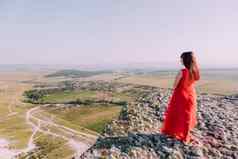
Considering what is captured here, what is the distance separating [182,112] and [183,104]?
0.34 metres

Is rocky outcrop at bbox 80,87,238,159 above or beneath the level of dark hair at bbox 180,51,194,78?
beneath

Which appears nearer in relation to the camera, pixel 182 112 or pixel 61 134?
pixel 182 112

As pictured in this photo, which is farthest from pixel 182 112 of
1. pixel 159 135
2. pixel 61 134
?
pixel 61 134

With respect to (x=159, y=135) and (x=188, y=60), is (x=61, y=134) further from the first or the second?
(x=188, y=60)

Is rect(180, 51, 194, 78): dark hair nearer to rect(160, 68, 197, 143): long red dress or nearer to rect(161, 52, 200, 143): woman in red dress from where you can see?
rect(161, 52, 200, 143): woman in red dress

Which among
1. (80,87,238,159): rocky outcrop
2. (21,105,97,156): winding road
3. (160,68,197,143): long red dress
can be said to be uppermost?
(160,68,197,143): long red dress

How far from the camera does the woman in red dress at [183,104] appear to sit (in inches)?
512

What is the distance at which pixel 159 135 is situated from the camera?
1322 centimetres

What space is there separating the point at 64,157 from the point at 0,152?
23.9m

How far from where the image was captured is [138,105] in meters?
16.7

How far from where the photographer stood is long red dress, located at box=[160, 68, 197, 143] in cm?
1298

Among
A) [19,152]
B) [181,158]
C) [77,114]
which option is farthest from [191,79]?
[77,114]

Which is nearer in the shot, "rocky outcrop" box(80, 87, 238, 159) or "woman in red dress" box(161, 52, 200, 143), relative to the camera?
"rocky outcrop" box(80, 87, 238, 159)

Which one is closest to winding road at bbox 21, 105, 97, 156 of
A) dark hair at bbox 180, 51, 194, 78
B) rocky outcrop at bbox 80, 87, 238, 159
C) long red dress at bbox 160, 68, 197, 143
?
rocky outcrop at bbox 80, 87, 238, 159
